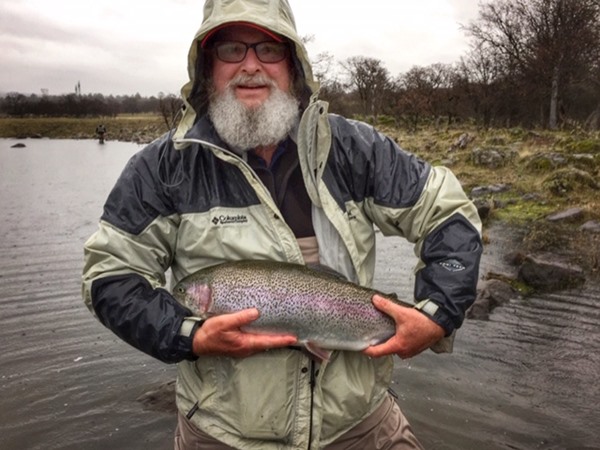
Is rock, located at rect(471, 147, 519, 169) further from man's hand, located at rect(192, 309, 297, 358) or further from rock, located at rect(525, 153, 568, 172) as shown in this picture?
man's hand, located at rect(192, 309, 297, 358)

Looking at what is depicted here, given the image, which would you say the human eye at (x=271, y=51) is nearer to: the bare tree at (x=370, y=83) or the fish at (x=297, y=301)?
the fish at (x=297, y=301)

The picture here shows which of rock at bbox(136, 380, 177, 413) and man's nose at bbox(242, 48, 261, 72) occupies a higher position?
man's nose at bbox(242, 48, 261, 72)

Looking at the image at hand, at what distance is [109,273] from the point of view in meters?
2.62

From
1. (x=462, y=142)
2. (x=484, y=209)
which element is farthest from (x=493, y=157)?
(x=484, y=209)

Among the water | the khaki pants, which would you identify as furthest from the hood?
the water

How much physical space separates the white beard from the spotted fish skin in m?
0.67

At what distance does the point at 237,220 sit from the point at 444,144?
24.5 meters

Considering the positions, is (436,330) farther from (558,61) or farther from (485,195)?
(558,61)

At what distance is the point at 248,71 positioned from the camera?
9.92 ft

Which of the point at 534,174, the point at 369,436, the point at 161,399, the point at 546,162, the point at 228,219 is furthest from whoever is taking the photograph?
the point at 546,162

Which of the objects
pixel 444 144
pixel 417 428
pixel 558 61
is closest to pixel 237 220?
pixel 417 428

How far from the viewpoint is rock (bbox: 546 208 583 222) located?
12.7m

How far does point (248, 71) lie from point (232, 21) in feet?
0.92

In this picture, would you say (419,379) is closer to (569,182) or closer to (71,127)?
(569,182)
